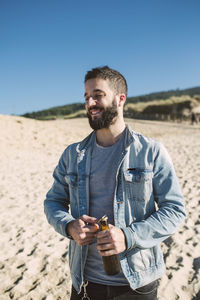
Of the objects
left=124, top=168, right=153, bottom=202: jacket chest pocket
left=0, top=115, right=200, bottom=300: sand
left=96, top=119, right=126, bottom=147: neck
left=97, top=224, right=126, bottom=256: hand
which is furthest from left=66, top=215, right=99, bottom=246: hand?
left=0, top=115, right=200, bottom=300: sand

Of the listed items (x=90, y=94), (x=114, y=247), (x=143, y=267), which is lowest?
(x=143, y=267)

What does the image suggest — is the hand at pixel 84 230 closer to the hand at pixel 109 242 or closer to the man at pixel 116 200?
the man at pixel 116 200

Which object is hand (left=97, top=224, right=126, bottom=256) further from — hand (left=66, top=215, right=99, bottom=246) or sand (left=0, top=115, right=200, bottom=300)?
sand (left=0, top=115, right=200, bottom=300)

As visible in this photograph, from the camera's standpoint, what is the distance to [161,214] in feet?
4.73

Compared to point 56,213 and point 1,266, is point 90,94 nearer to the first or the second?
point 56,213

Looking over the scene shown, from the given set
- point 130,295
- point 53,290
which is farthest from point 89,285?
point 53,290

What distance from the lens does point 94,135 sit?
187 centimetres

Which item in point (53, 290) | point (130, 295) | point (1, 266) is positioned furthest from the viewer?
point (1, 266)

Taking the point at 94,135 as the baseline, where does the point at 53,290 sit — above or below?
below

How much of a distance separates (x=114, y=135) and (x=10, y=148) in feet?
45.2

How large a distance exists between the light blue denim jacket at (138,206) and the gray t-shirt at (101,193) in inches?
1.8

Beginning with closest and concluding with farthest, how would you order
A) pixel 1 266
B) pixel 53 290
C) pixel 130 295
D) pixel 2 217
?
pixel 130 295, pixel 53 290, pixel 1 266, pixel 2 217

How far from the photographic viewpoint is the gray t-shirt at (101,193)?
1.56 metres

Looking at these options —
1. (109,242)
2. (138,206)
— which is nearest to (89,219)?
(109,242)
